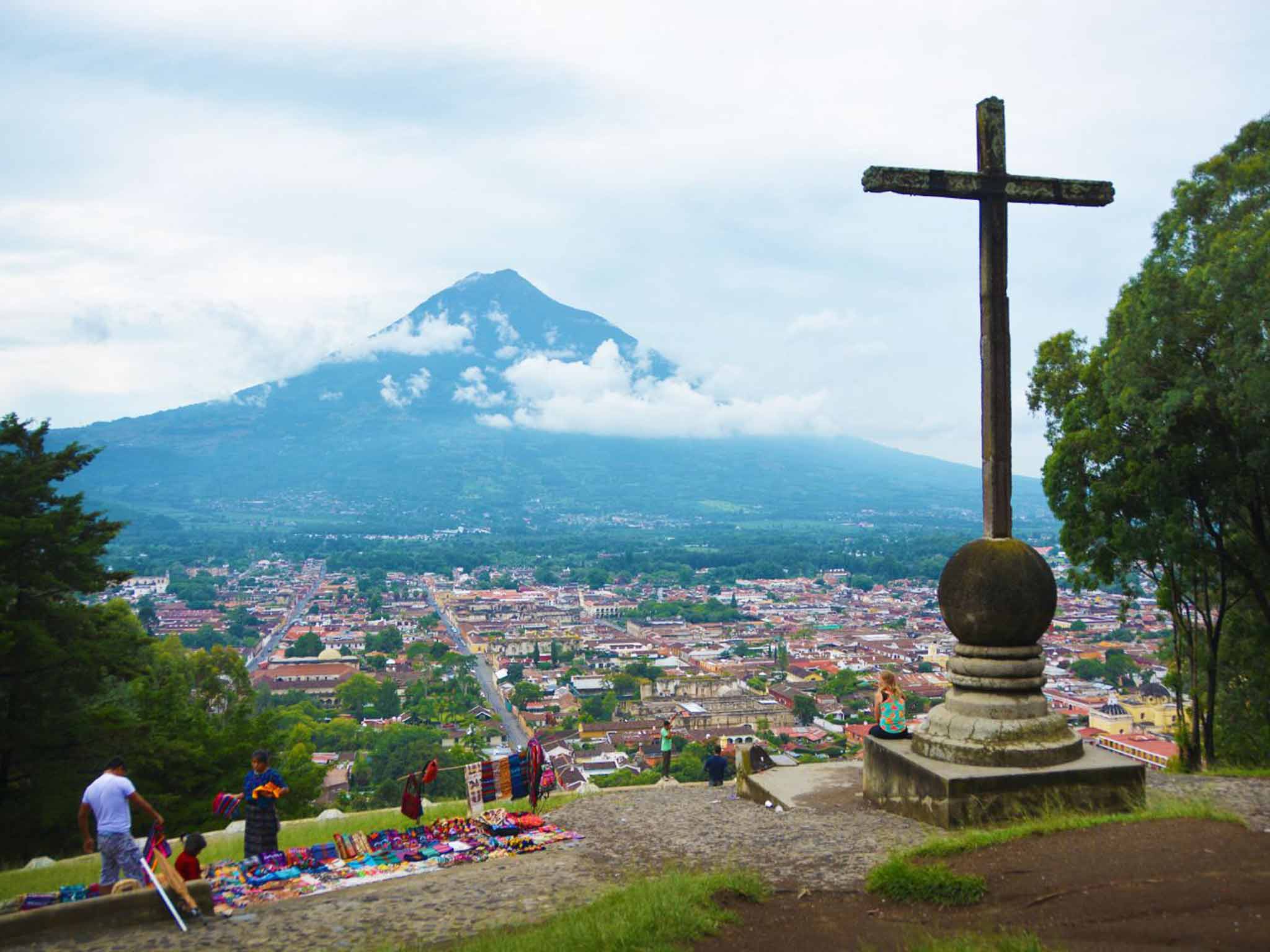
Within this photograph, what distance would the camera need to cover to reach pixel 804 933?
188 inches

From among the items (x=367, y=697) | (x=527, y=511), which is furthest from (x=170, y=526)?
(x=367, y=697)

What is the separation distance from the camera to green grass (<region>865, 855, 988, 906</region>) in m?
5.01

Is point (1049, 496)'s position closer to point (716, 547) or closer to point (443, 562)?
point (443, 562)

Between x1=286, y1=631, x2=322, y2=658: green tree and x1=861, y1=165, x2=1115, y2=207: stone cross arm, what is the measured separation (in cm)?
5553

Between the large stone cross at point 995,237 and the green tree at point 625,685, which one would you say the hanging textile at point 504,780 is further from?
the green tree at point 625,685

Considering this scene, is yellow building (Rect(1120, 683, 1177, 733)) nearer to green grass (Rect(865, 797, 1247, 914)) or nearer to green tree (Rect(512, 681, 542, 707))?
green grass (Rect(865, 797, 1247, 914))

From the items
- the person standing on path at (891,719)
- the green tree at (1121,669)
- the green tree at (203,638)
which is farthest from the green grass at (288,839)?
the green tree at (203,638)

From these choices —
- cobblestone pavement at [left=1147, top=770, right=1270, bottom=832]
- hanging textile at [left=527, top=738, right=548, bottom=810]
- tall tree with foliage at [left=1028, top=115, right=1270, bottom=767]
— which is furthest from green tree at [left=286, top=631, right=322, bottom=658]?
cobblestone pavement at [left=1147, top=770, right=1270, bottom=832]

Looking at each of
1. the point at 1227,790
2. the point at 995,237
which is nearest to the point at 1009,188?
the point at 995,237

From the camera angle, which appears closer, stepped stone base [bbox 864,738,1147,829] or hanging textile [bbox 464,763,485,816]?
stepped stone base [bbox 864,738,1147,829]

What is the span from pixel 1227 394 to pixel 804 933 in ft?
25.8

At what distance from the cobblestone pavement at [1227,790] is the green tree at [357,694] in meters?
36.7

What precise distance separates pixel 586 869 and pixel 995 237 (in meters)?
5.61

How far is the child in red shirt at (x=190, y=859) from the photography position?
19.4 ft
